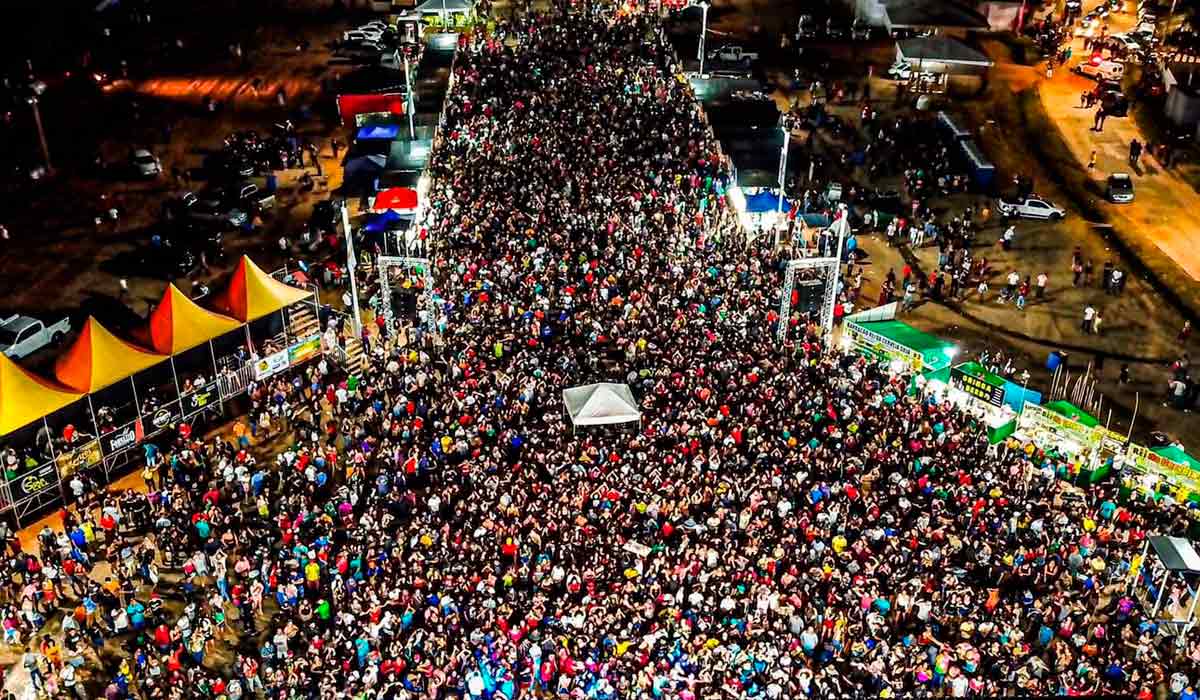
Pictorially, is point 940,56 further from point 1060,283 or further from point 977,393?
point 977,393

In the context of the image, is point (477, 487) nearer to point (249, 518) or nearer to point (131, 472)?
point (249, 518)

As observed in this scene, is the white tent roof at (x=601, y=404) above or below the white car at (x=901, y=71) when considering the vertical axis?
below

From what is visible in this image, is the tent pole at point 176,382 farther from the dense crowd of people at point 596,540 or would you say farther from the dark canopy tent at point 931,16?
the dark canopy tent at point 931,16

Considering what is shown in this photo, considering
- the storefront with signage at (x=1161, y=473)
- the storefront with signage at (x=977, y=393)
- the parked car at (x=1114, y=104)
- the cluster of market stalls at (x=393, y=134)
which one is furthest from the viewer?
the parked car at (x=1114, y=104)

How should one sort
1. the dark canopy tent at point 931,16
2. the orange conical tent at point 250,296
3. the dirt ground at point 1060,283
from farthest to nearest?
1. the dark canopy tent at point 931,16
2. the dirt ground at point 1060,283
3. the orange conical tent at point 250,296

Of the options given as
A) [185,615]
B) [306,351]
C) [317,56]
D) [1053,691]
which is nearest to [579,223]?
[306,351]

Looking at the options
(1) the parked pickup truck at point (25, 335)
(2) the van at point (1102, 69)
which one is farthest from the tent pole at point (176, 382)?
(2) the van at point (1102, 69)
